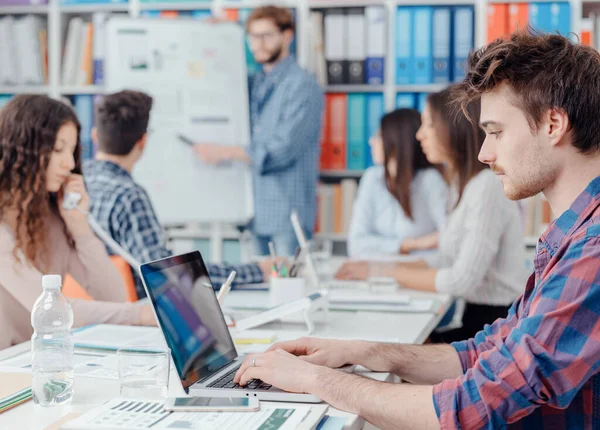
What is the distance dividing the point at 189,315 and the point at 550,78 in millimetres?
735

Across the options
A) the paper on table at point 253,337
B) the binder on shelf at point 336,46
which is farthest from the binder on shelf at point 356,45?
the paper on table at point 253,337

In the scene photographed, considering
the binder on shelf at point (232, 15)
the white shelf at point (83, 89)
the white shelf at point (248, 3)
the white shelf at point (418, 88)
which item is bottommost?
the white shelf at point (418, 88)

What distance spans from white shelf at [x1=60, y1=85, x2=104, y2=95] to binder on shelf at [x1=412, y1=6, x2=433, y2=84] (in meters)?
1.67

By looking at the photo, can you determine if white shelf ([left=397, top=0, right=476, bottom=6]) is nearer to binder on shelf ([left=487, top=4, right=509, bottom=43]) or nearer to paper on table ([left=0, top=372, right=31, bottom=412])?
binder on shelf ([left=487, top=4, right=509, bottom=43])

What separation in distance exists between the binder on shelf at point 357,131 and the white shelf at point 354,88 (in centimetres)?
4

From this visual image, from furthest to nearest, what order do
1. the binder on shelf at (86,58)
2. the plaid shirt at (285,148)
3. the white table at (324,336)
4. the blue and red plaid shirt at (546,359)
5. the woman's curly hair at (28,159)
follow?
1. the binder on shelf at (86,58)
2. the plaid shirt at (285,148)
3. the woman's curly hair at (28,159)
4. the white table at (324,336)
5. the blue and red plaid shirt at (546,359)

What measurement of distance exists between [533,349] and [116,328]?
109 cm

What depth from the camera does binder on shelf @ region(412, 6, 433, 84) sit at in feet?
13.6

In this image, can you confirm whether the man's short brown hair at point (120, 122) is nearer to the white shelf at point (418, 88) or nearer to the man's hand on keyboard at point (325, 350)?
the man's hand on keyboard at point (325, 350)

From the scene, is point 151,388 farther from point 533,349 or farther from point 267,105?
point 267,105

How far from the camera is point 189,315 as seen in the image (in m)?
1.46

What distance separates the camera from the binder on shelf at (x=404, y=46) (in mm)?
4156

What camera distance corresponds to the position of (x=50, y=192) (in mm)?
2271

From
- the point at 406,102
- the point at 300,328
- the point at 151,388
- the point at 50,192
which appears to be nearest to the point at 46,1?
the point at 406,102
